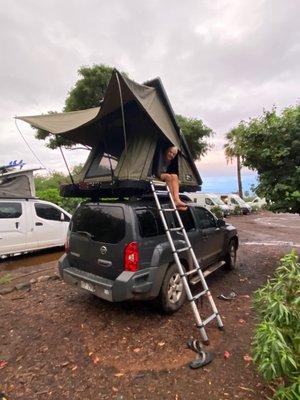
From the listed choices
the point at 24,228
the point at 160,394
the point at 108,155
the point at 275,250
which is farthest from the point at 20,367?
the point at 275,250

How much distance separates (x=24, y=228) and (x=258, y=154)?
6884mm

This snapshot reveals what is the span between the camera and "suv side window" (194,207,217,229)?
19.6ft

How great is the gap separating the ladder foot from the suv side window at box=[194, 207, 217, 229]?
270 centimetres

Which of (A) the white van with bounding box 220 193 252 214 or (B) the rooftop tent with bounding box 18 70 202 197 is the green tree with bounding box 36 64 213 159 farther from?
(A) the white van with bounding box 220 193 252 214

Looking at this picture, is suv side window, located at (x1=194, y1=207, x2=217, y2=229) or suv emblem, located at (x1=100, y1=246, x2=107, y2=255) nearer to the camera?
suv emblem, located at (x1=100, y1=246, x2=107, y2=255)

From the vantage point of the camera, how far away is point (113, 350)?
3.79 meters

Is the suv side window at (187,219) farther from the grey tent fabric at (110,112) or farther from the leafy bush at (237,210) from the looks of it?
the leafy bush at (237,210)

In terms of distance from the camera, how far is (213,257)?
631 cm

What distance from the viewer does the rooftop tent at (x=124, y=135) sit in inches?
194

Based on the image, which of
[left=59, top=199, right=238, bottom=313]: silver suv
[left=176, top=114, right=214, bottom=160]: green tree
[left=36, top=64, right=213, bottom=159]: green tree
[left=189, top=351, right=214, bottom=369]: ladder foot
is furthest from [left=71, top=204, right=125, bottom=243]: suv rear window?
[left=176, top=114, right=214, bottom=160]: green tree

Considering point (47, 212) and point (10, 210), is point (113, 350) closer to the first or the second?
point (10, 210)

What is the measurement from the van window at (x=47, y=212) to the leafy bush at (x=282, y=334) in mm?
7760

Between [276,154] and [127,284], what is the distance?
4.61 meters

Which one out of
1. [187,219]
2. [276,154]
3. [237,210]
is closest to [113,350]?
[187,219]
